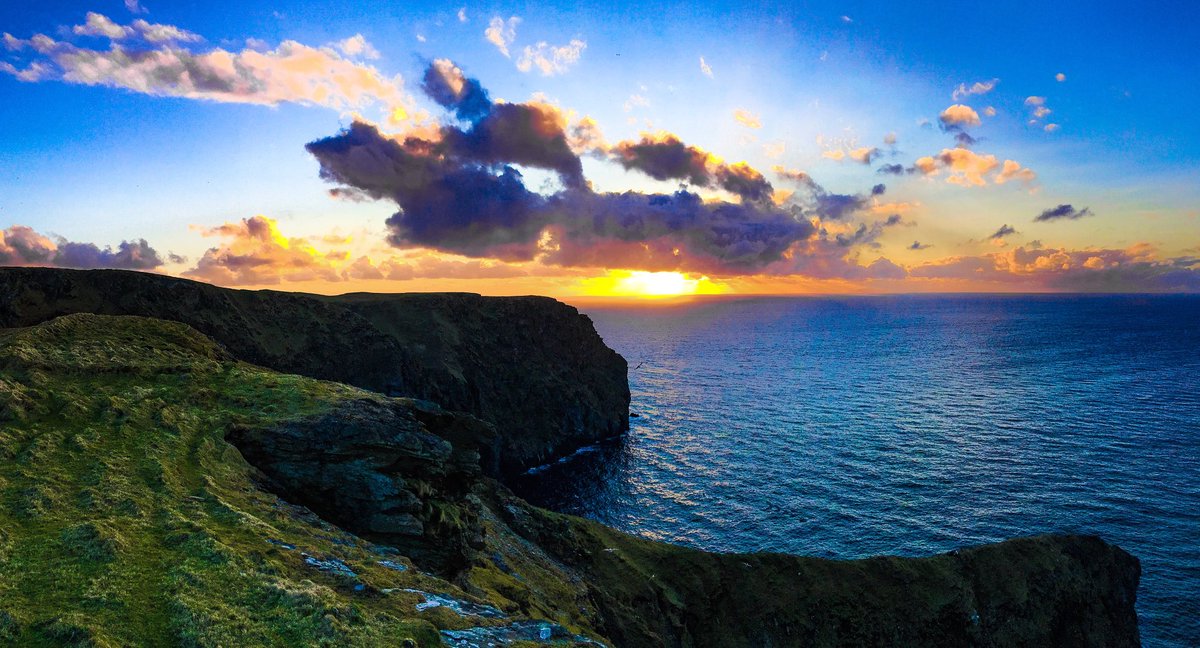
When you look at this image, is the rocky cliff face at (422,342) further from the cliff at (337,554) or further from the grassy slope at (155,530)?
the grassy slope at (155,530)

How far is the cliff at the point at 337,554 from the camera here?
64.7ft

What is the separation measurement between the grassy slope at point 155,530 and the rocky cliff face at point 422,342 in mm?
44093

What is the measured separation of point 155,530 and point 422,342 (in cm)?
9485

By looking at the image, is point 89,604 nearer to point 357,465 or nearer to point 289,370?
point 357,465

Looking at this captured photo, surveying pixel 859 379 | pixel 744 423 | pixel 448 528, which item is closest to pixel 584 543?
pixel 448 528

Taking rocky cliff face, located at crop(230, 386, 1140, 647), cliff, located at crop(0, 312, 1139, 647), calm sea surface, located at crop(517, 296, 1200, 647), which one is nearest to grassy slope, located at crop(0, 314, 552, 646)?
cliff, located at crop(0, 312, 1139, 647)

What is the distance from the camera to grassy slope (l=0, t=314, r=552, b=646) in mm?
18250

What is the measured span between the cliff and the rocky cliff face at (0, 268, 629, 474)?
103ft

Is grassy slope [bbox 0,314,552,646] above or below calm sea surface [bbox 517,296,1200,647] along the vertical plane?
above

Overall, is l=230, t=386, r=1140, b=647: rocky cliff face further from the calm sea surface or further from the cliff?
the calm sea surface

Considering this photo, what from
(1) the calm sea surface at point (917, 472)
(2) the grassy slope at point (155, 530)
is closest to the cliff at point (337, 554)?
(2) the grassy slope at point (155, 530)

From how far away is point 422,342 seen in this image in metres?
116

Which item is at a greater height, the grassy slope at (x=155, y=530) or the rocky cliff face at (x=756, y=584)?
the grassy slope at (x=155, y=530)

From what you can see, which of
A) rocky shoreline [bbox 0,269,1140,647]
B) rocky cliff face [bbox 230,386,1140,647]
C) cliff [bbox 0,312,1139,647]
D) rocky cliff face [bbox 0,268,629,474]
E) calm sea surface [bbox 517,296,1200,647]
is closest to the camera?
cliff [bbox 0,312,1139,647]
